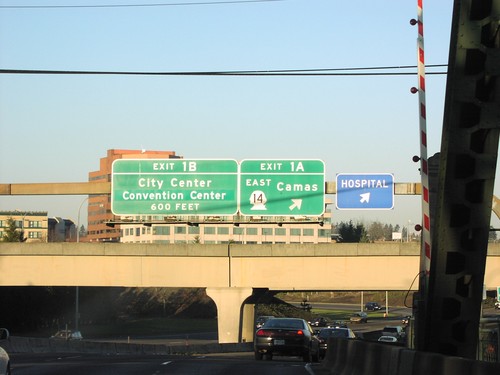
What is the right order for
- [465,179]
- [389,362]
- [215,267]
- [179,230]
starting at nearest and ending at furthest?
Answer: [465,179] < [389,362] < [215,267] < [179,230]

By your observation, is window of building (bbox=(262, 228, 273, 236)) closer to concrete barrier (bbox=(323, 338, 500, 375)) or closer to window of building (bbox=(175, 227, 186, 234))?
window of building (bbox=(175, 227, 186, 234))

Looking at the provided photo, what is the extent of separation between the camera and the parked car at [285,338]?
3011 cm

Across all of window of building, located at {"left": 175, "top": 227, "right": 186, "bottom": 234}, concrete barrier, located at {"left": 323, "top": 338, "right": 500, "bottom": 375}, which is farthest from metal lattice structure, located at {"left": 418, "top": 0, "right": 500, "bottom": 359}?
window of building, located at {"left": 175, "top": 227, "right": 186, "bottom": 234}

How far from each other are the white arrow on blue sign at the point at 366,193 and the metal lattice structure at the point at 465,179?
Answer: 25.9 metres

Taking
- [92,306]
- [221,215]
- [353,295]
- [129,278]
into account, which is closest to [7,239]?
[92,306]

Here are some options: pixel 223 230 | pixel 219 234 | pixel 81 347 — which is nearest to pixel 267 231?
pixel 223 230

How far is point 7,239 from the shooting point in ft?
333

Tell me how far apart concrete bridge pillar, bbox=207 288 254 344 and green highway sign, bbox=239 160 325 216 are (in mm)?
14541

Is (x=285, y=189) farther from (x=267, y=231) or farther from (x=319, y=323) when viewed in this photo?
(x=267, y=231)

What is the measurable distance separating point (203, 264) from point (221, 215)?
14147 mm

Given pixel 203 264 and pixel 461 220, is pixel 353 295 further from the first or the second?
pixel 461 220

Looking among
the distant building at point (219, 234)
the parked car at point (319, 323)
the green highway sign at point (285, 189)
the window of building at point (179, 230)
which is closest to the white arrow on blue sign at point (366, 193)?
the green highway sign at point (285, 189)

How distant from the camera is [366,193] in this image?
36469mm

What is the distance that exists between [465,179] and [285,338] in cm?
2137
